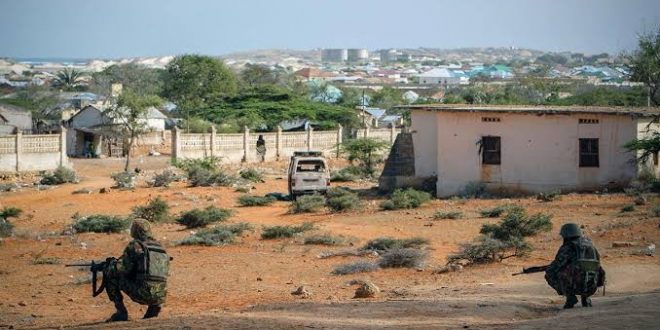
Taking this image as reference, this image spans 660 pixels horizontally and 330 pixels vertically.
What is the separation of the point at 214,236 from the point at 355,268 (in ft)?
18.4

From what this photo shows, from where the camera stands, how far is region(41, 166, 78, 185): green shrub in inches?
1535

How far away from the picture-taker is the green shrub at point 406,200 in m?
29.0

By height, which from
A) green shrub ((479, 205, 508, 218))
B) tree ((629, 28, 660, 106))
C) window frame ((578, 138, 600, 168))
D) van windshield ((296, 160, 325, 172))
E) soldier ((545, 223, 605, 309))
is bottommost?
green shrub ((479, 205, 508, 218))

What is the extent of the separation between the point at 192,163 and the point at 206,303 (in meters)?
27.5

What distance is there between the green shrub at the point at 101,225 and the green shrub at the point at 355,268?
838 cm

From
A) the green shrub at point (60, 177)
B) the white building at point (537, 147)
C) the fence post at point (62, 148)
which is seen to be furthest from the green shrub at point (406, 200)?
the fence post at point (62, 148)

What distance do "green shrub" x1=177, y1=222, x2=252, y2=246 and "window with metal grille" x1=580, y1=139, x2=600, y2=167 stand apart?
455 inches

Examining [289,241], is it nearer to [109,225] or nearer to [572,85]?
[109,225]

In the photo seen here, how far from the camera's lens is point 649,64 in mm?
51719

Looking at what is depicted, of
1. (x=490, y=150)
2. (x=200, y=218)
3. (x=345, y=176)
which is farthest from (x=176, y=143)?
(x=200, y=218)

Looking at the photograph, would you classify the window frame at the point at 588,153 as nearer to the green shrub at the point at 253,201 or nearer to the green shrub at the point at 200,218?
the green shrub at the point at 253,201

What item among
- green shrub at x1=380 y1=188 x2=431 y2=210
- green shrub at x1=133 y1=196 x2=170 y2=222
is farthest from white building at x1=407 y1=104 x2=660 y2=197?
green shrub at x1=133 y1=196 x2=170 y2=222

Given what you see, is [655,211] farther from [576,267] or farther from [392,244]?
[576,267]

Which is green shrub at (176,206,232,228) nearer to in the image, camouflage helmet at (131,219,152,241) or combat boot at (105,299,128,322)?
combat boot at (105,299,128,322)
